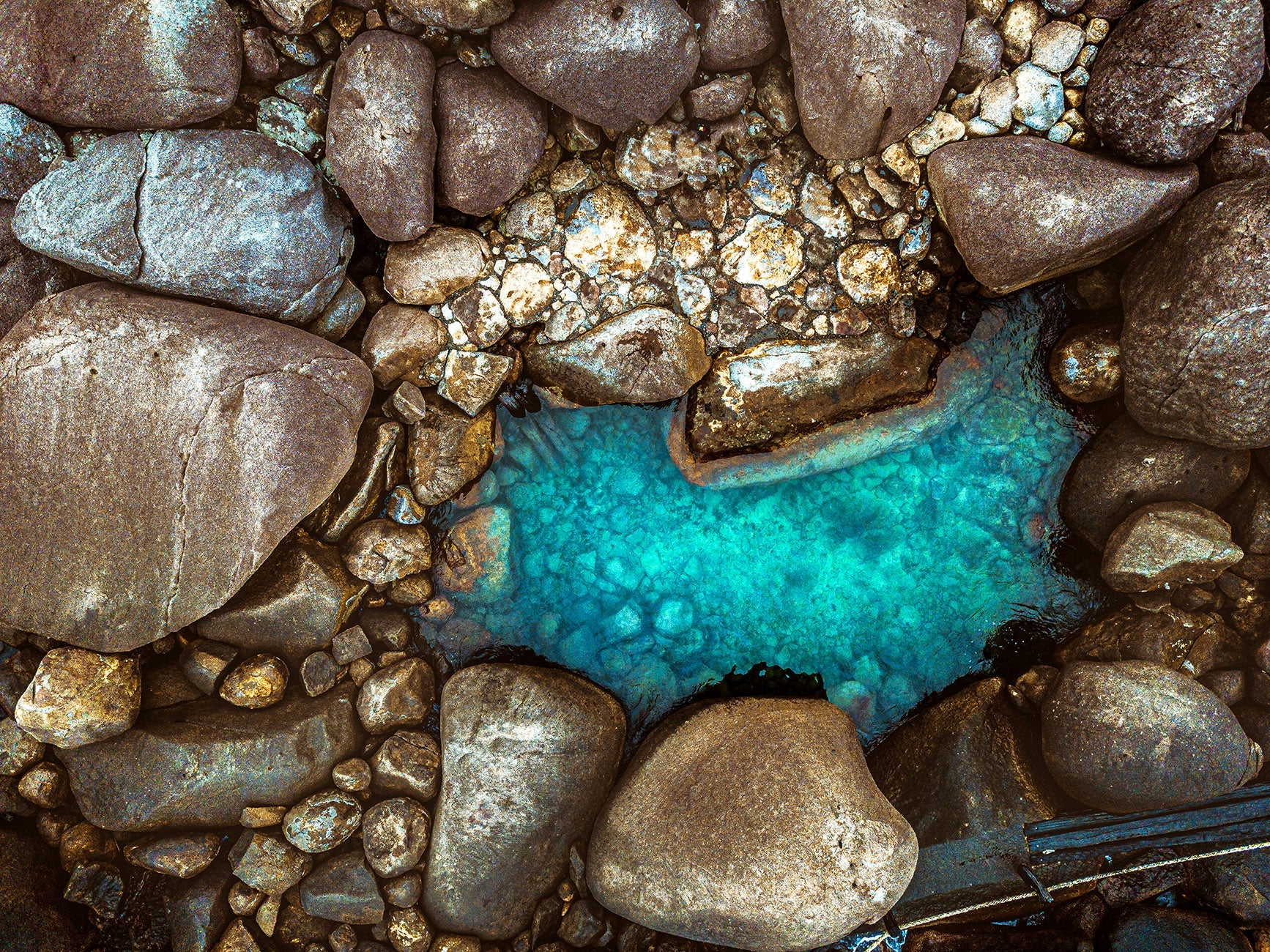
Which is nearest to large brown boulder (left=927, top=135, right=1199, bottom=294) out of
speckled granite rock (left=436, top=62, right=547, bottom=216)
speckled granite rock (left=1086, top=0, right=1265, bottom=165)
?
speckled granite rock (left=1086, top=0, right=1265, bottom=165)

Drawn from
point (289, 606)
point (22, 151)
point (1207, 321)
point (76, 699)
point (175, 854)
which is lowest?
point (175, 854)

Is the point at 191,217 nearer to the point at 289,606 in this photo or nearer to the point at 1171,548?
the point at 289,606

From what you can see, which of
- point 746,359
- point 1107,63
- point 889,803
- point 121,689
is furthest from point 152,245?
point 1107,63

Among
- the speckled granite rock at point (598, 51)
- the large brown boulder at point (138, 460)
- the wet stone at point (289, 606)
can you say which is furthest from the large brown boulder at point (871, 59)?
the wet stone at point (289, 606)

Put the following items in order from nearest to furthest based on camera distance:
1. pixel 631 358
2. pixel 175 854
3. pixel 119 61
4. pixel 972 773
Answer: pixel 119 61
pixel 175 854
pixel 972 773
pixel 631 358

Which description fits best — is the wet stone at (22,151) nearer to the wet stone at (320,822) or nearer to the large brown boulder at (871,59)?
the wet stone at (320,822)

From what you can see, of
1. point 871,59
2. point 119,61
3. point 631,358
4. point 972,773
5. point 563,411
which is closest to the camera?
point 119,61

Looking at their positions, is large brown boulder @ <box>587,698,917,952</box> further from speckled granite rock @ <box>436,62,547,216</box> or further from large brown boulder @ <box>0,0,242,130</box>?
large brown boulder @ <box>0,0,242,130</box>

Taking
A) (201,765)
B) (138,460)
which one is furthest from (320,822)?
(138,460)
